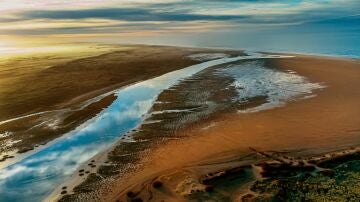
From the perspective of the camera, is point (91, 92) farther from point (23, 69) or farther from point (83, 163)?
point (23, 69)

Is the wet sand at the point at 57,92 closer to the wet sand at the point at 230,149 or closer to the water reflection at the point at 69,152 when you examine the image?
the water reflection at the point at 69,152

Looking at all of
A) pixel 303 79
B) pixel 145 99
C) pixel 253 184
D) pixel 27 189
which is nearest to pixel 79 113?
pixel 145 99

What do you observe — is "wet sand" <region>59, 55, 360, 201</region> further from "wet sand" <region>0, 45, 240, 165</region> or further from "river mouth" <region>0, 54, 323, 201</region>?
"wet sand" <region>0, 45, 240, 165</region>

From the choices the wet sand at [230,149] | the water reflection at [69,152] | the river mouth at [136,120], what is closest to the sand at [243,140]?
the wet sand at [230,149]

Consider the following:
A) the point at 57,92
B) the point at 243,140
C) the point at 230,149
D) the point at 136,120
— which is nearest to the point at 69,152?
the point at 136,120

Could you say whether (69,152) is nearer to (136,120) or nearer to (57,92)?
(136,120)
